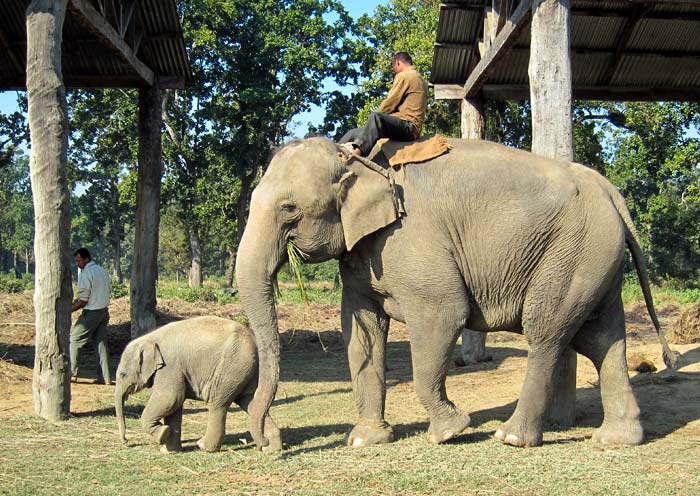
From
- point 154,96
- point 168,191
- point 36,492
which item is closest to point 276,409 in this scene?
point 36,492

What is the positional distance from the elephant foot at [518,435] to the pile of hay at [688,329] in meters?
8.14

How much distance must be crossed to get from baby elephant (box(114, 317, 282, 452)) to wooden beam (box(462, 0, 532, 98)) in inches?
208

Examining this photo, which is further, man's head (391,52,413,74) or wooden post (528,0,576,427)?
wooden post (528,0,576,427)

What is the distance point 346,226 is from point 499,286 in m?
1.53

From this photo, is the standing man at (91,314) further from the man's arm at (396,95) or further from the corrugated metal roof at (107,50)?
the man's arm at (396,95)

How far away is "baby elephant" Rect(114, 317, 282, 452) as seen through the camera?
22.1 feet

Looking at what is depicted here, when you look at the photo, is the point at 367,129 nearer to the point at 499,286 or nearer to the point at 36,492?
the point at 499,286

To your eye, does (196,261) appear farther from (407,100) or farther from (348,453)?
(348,453)

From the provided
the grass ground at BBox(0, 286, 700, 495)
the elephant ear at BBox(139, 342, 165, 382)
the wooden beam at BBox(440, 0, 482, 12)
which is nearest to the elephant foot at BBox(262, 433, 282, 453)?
the grass ground at BBox(0, 286, 700, 495)

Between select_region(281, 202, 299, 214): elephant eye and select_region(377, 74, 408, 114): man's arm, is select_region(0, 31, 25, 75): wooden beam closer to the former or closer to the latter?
select_region(377, 74, 408, 114): man's arm

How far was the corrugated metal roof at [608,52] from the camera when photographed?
12.1m

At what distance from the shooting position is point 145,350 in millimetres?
6770

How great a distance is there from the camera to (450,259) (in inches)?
267

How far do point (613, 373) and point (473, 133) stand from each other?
6.45 m
